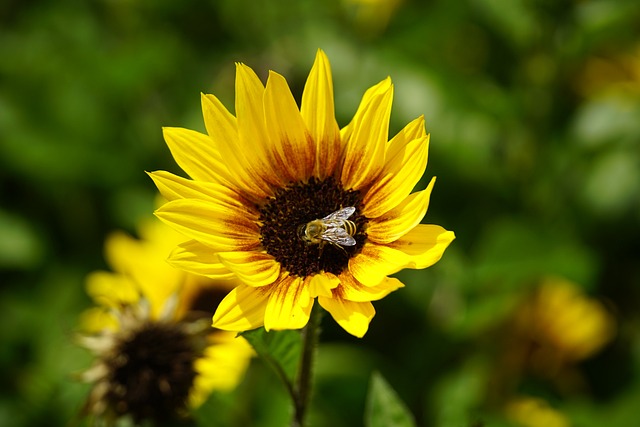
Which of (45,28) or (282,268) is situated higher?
(282,268)

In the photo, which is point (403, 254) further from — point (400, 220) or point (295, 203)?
point (295, 203)

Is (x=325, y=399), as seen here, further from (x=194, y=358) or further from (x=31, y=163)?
(x=31, y=163)

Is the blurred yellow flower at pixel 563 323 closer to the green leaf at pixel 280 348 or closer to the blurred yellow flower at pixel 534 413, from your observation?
the blurred yellow flower at pixel 534 413

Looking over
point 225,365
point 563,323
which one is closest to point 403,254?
point 225,365

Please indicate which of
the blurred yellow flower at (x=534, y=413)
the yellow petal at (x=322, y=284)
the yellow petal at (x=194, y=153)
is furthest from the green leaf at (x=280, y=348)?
the blurred yellow flower at (x=534, y=413)

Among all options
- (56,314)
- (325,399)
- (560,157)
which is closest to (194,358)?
(325,399)

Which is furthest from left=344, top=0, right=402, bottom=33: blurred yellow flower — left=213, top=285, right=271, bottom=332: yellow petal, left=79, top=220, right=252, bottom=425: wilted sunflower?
left=213, top=285, right=271, bottom=332: yellow petal
